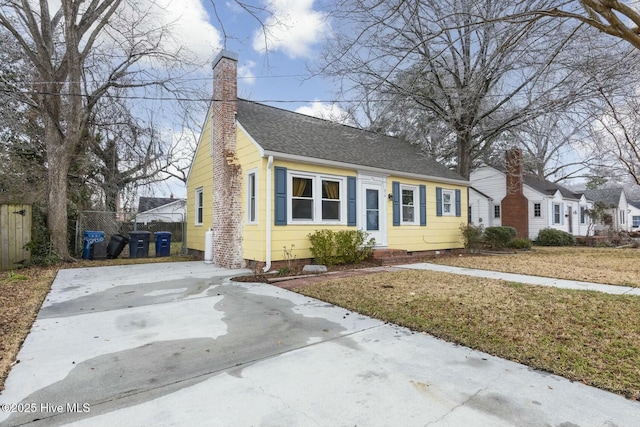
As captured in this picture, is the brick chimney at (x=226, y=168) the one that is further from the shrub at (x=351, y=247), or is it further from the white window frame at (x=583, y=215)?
the white window frame at (x=583, y=215)

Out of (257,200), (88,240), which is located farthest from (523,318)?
(88,240)

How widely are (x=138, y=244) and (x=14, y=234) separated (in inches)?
140

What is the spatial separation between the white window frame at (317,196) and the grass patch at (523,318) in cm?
267

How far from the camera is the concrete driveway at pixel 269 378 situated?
226 cm

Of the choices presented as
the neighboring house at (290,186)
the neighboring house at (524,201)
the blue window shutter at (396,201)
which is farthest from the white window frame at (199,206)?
the neighboring house at (524,201)

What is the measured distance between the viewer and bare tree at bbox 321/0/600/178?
17.1ft

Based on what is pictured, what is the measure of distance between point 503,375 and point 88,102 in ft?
49.0

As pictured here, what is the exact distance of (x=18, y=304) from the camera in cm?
523

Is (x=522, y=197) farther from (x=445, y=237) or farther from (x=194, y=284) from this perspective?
(x=194, y=284)

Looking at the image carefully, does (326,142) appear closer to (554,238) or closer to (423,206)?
(423,206)

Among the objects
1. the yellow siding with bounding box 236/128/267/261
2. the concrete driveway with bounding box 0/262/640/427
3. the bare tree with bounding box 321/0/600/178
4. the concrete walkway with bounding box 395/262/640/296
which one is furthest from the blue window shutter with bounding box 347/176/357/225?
the concrete driveway with bounding box 0/262/640/427

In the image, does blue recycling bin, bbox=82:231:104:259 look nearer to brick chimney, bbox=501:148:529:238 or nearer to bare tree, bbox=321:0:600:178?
bare tree, bbox=321:0:600:178

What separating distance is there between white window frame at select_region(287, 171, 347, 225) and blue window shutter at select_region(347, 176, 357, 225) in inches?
4.3

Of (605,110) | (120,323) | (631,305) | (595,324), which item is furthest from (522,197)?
(120,323)
